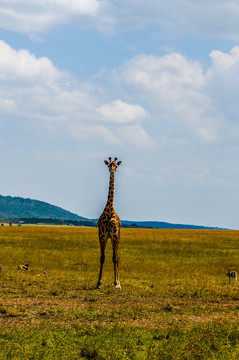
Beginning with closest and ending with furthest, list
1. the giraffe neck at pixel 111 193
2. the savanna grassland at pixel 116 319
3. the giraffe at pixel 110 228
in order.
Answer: the savanna grassland at pixel 116 319, the giraffe at pixel 110 228, the giraffe neck at pixel 111 193

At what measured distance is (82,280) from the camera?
22.0 meters

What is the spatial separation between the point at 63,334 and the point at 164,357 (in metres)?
2.75

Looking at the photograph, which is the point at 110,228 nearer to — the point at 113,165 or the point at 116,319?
the point at 113,165

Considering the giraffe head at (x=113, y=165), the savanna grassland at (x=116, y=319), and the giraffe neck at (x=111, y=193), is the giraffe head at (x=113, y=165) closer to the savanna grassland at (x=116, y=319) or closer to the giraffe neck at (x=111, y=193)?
the giraffe neck at (x=111, y=193)

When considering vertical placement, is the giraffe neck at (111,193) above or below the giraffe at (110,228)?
above

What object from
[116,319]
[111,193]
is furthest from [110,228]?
[116,319]

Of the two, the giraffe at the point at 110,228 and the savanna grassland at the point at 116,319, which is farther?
the giraffe at the point at 110,228

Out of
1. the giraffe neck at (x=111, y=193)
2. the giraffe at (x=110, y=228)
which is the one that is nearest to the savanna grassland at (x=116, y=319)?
the giraffe at (x=110, y=228)

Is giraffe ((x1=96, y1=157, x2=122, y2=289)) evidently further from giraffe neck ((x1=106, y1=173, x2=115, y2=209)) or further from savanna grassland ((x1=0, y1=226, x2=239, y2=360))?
savanna grassland ((x1=0, y1=226, x2=239, y2=360))

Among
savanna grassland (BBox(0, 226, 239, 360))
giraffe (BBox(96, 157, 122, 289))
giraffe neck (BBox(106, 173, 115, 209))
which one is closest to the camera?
savanna grassland (BBox(0, 226, 239, 360))

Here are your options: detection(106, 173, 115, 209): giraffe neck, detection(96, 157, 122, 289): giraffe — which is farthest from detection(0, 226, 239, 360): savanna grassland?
detection(106, 173, 115, 209): giraffe neck

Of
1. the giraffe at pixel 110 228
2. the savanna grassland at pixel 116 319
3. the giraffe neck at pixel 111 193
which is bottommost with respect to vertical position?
the savanna grassland at pixel 116 319

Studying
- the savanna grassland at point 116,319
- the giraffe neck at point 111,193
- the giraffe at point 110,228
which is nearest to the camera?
the savanna grassland at point 116,319

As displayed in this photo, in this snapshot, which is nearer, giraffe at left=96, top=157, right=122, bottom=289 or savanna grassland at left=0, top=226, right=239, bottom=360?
savanna grassland at left=0, top=226, right=239, bottom=360
